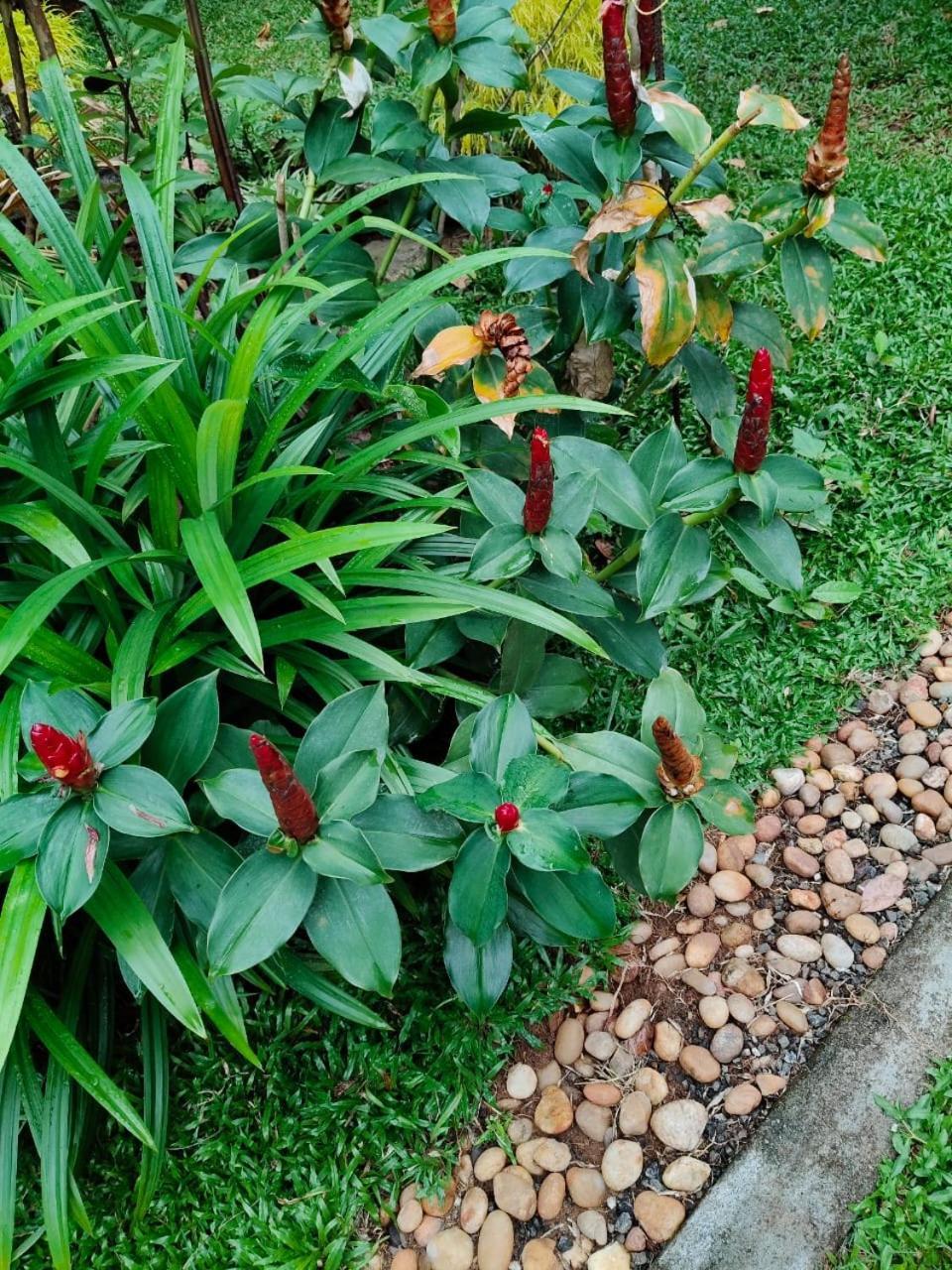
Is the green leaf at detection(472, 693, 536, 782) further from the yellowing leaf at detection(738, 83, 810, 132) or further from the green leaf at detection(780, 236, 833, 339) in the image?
the yellowing leaf at detection(738, 83, 810, 132)

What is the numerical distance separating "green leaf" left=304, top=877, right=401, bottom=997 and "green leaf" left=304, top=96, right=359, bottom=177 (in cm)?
158

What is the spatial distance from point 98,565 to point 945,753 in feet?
5.49

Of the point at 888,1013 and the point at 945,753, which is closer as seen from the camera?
the point at 888,1013

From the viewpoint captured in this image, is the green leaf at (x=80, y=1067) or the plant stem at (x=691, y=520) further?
the plant stem at (x=691, y=520)

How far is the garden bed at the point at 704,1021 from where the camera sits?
154cm

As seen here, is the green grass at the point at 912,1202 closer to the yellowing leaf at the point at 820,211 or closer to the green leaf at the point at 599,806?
the green leaf at the point at 599,806

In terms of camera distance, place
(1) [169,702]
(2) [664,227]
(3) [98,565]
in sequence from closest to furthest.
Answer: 1. (1) [169,702]
2. (3) [98,565]
3. (2) [664,227]

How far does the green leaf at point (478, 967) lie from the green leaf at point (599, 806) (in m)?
0.22

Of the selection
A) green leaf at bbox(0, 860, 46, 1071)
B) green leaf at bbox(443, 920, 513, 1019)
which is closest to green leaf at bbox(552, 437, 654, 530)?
green leaf at bbox(443, 920, 513, 1019)

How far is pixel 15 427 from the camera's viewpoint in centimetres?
179

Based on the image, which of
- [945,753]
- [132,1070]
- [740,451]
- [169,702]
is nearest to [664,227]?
[740,451]

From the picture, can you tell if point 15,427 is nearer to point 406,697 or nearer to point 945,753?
point 406,697

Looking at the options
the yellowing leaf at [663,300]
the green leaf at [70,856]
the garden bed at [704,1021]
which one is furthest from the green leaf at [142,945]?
the yellowing leaf at [663,300]

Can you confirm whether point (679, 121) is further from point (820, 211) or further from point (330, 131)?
point (330, 131)
